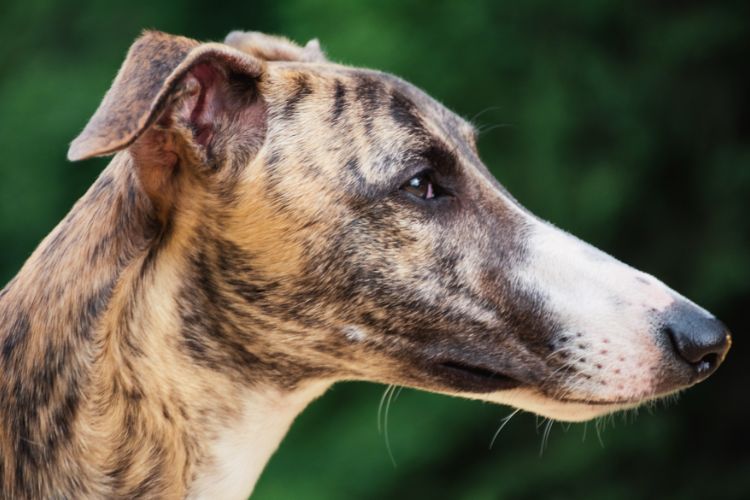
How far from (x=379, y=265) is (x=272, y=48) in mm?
824

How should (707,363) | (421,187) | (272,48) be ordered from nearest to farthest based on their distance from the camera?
(707,363) < (421,187) < (272,48)

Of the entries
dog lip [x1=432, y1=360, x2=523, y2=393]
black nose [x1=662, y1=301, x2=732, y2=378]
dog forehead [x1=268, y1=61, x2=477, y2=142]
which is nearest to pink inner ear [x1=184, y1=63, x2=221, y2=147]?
dog forehead [x1=268, y1=61, x2=477, y2=142]

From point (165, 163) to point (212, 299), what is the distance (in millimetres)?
323

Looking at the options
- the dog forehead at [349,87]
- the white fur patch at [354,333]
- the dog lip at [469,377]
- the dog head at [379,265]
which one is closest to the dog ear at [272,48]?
the dog forehead at [349,87]

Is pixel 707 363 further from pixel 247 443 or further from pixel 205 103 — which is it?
pixel 205 103

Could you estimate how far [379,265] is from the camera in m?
2.74

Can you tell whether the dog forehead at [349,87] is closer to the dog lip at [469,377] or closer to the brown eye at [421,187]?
the brown eye at [421,187]

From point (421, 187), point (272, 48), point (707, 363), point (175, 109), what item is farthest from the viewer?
point (272, 48)

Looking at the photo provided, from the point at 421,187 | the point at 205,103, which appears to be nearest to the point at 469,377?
the point at 421,187

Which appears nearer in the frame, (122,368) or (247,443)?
(122,368)

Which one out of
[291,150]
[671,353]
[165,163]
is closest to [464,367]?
[671,353]

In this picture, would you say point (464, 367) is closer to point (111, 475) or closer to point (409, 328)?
point (409, 328)

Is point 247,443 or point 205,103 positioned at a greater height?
point 205,103

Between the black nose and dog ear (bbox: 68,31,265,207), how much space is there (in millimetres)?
1015
